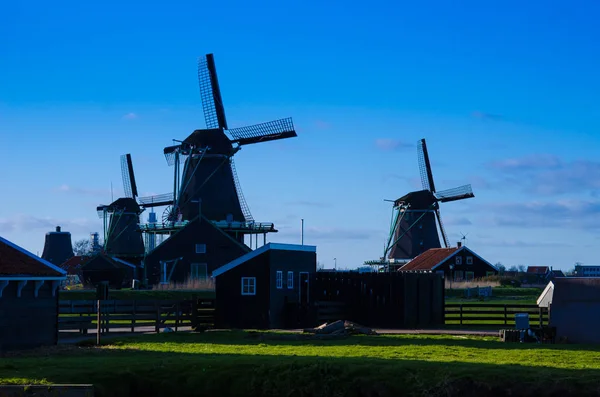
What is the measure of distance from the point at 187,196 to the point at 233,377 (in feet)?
183

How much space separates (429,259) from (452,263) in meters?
2.41

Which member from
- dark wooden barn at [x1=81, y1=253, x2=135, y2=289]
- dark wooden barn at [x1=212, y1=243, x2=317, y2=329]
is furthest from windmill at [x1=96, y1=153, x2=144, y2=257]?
dark wooden barn at [x1=212, y1=243, x2=317, y2=329]

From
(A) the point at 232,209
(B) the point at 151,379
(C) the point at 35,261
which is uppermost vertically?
(A) the point at 232,209

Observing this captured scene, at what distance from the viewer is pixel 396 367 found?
76.3ft

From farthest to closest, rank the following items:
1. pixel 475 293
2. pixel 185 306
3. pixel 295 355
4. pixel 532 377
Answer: pixel 475 293 < pixel 185 306 < pixel 295 355 < pixel 532 377

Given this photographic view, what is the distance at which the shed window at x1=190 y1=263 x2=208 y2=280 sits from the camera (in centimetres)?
7538

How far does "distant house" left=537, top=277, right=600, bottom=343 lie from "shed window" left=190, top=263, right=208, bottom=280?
1682 inches

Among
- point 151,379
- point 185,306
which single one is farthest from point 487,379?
point 185,306

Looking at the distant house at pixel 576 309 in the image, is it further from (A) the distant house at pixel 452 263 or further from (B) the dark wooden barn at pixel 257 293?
(A) the distant house at pixel 452 263

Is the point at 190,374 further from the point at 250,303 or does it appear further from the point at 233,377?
the point at 250,303

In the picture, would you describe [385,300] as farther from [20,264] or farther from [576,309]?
[20,264]

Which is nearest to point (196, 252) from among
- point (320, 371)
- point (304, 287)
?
point (304, 287)

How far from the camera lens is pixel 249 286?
45906mm

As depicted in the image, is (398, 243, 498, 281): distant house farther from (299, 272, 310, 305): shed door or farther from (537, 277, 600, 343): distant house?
(537, 277, 600, 343): distant house
